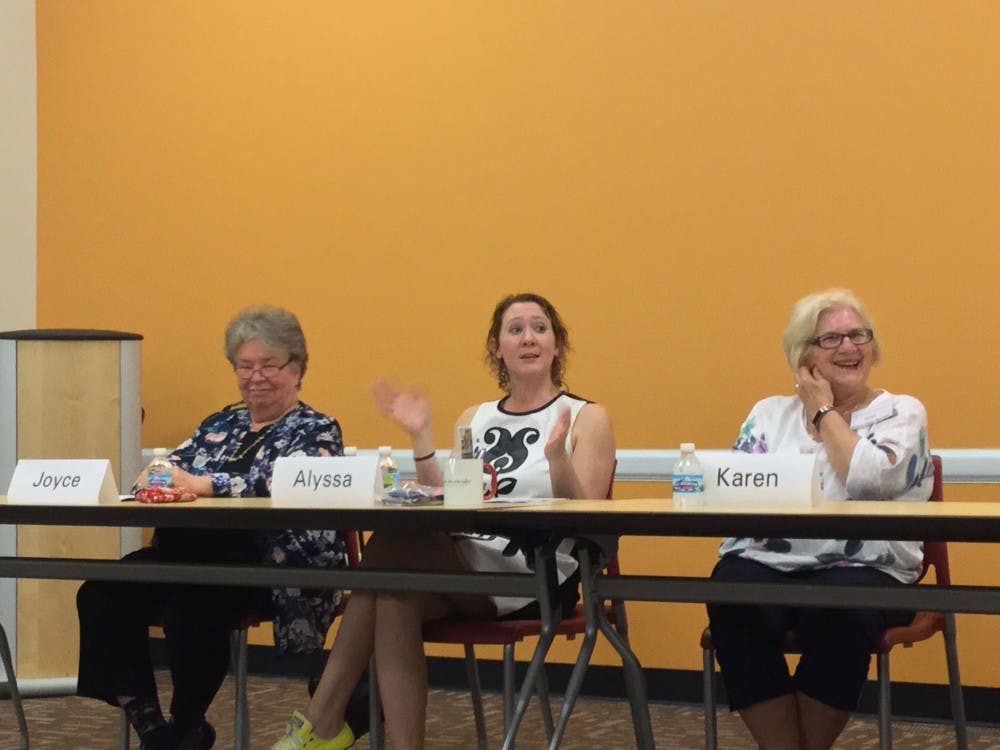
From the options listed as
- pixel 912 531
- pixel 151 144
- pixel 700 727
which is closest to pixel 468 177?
pixel 151 144

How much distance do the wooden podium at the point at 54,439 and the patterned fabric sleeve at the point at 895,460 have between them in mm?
2663

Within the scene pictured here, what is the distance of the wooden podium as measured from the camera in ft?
15.8

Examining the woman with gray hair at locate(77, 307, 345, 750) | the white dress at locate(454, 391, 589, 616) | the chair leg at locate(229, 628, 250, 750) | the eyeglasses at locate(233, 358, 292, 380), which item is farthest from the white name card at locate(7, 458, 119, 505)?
the white dress at locate(454, 391, 589, 616)

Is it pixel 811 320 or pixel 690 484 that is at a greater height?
pixel 811 320

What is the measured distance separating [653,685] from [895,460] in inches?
72.0

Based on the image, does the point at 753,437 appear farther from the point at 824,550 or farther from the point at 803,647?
the point at 803,647

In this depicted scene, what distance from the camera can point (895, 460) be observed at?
3027 millimetres

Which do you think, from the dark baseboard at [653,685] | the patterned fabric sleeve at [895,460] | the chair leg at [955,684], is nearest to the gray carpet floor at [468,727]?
the dark baseboard at [653,685]

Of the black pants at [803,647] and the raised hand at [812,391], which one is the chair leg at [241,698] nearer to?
the black pants at [803,647]

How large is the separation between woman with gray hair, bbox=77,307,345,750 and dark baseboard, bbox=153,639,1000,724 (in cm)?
108

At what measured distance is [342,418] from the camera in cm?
516

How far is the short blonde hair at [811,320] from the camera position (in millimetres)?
3271

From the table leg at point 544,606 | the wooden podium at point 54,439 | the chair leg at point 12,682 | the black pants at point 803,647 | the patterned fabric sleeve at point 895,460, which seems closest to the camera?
the table leg at point 544,606

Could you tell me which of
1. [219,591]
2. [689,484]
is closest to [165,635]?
[219,591]
